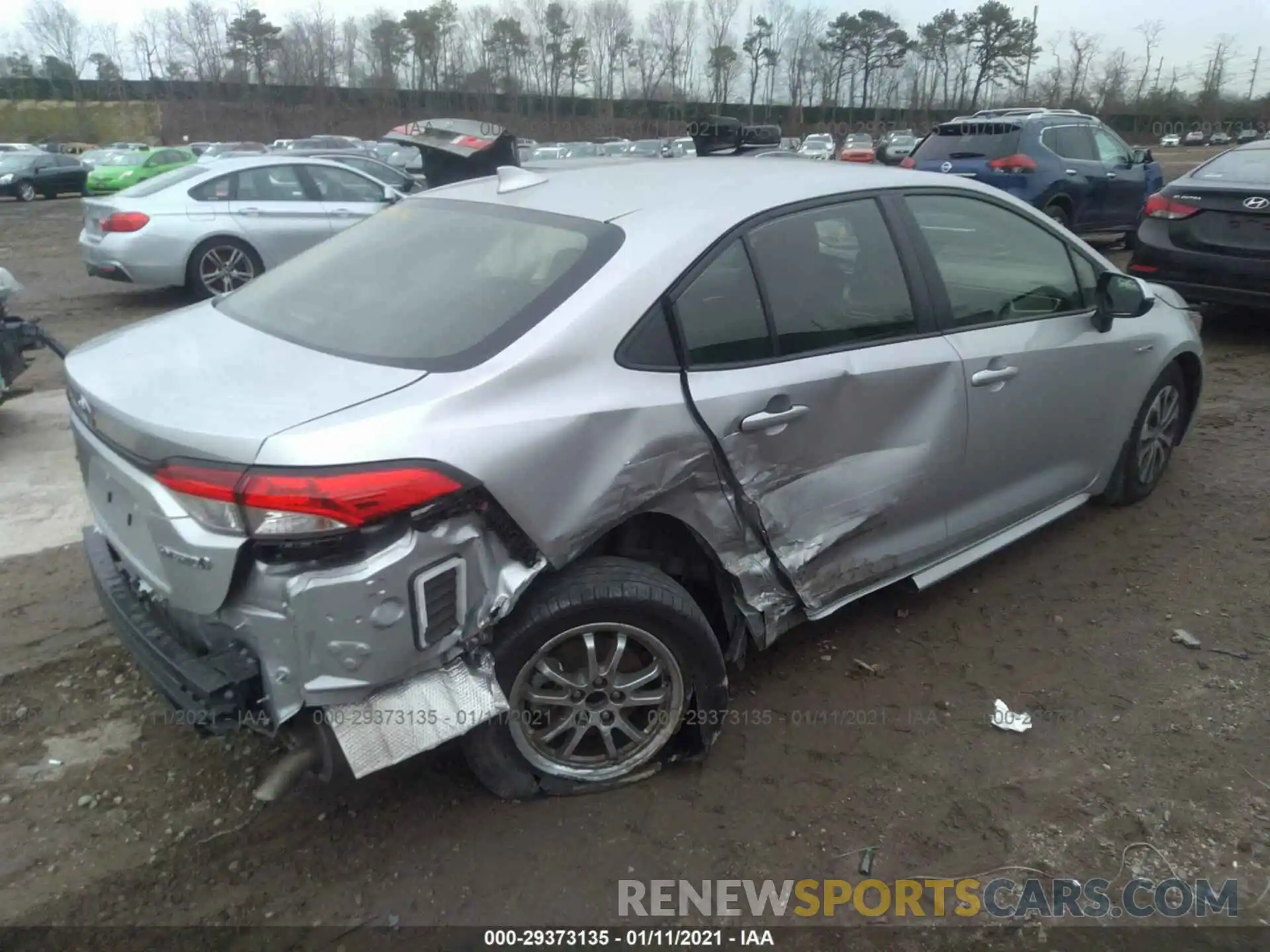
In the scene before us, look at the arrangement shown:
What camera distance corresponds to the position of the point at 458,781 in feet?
9.33

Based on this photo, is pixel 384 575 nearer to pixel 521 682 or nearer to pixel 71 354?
pixel 521 682

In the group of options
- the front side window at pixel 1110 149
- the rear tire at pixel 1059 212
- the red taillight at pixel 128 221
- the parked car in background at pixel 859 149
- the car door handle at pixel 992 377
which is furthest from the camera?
the parked car in background at pixel 859 149

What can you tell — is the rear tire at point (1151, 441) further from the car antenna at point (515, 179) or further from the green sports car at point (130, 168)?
the green sports car at point (130, 168)

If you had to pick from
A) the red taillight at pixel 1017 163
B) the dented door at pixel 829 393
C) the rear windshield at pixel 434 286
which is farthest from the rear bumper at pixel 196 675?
A: the red taillight at pixel 1017 163

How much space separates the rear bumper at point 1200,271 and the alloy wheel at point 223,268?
26.5 feet

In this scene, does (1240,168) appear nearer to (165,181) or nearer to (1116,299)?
(1116,299)

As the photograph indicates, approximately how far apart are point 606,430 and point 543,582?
0.43 meters

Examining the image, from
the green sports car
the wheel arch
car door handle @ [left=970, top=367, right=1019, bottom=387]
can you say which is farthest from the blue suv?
the green sports car

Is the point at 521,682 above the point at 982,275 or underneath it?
underneath

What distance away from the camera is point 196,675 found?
2.28 metres

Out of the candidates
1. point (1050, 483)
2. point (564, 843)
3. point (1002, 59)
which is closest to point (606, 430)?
point (564, 843)

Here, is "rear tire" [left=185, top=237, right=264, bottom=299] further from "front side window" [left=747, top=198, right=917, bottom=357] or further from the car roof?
"front side window" [left=747, top=198, right=917, bottom=357]

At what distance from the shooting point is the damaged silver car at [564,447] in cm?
219

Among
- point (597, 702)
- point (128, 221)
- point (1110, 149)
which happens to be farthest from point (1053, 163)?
point (597, 702)
